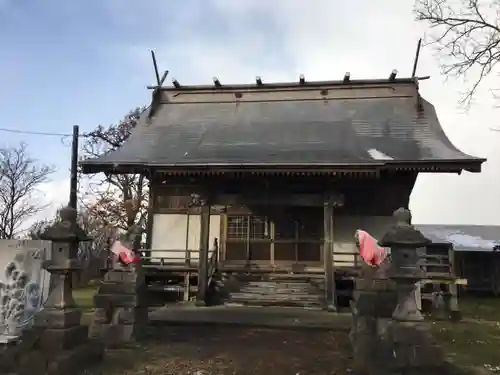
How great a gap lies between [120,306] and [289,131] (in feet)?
32.0

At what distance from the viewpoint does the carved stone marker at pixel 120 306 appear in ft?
25.8

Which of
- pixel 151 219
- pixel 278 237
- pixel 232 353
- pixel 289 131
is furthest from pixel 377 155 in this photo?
pixel 151 219

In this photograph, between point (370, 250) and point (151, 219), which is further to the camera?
point (151, 219)

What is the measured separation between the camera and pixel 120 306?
796 centimetres

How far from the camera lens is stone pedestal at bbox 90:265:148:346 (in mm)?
7875

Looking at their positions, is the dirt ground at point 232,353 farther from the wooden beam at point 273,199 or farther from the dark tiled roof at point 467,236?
the dark tiled roof at point 467,236

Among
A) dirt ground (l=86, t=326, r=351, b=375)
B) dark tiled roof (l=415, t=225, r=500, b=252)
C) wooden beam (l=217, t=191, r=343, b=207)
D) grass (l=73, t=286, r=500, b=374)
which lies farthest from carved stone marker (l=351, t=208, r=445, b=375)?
dark tiled roof (l=415, t=225, r=500, b=252)

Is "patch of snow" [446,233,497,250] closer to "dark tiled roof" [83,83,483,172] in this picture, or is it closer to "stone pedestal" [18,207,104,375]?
"dark tiled roof" [83,83,483,172]

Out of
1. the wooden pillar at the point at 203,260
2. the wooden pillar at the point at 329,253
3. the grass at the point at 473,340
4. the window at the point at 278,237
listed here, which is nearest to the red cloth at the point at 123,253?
the wooden pillar at the point at 203,260

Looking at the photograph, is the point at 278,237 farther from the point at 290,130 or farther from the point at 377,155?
the point at 377,155

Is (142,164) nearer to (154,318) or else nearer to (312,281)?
(154,318)

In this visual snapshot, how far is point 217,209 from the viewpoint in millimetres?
15797

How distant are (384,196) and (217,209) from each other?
5.66 metres

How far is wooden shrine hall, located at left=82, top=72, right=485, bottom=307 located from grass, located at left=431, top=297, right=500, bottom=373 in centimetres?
324
